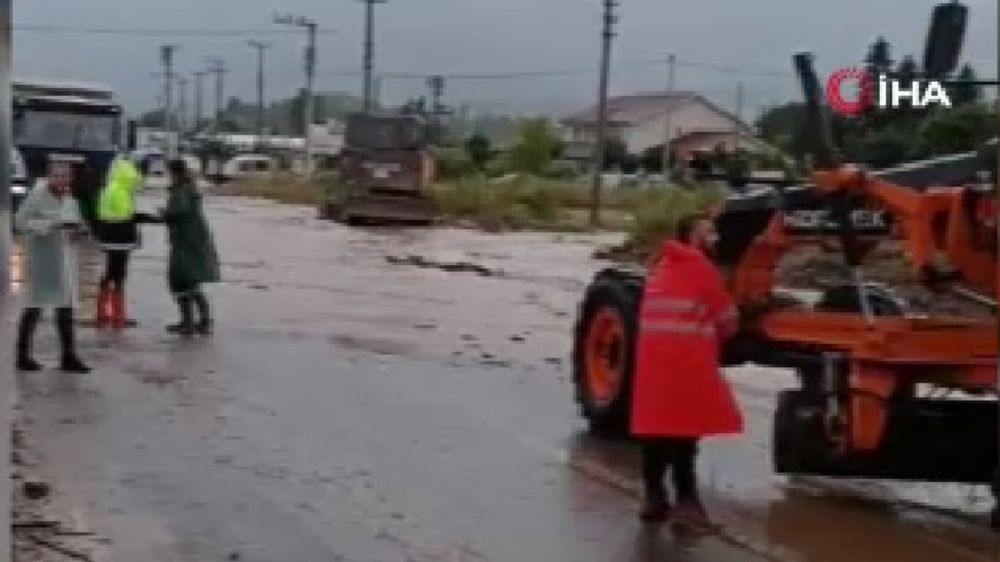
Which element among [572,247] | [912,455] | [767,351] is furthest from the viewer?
[572,247]

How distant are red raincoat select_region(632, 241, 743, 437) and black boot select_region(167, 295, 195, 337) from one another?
339 inches

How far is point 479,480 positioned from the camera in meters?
9.85

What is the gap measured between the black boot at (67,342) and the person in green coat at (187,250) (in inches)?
121

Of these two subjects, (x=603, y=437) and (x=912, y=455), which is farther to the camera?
(x=603, y=437)

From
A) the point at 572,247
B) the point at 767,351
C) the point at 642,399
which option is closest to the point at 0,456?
the point at 642,399

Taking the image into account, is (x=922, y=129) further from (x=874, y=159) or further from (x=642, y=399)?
(x=642, y=399)

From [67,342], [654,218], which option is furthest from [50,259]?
[654,218]

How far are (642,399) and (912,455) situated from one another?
5.10ft

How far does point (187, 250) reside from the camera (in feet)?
55.7

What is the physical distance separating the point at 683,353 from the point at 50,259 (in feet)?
20.4

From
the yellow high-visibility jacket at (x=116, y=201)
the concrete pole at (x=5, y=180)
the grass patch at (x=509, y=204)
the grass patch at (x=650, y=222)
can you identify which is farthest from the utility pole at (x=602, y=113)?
the concrete pole at (x=5, y=180)

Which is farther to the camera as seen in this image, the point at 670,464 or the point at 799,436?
the point at 799,436

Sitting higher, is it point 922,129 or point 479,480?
point 922,129

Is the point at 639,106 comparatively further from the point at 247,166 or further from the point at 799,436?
the point at 799,436
